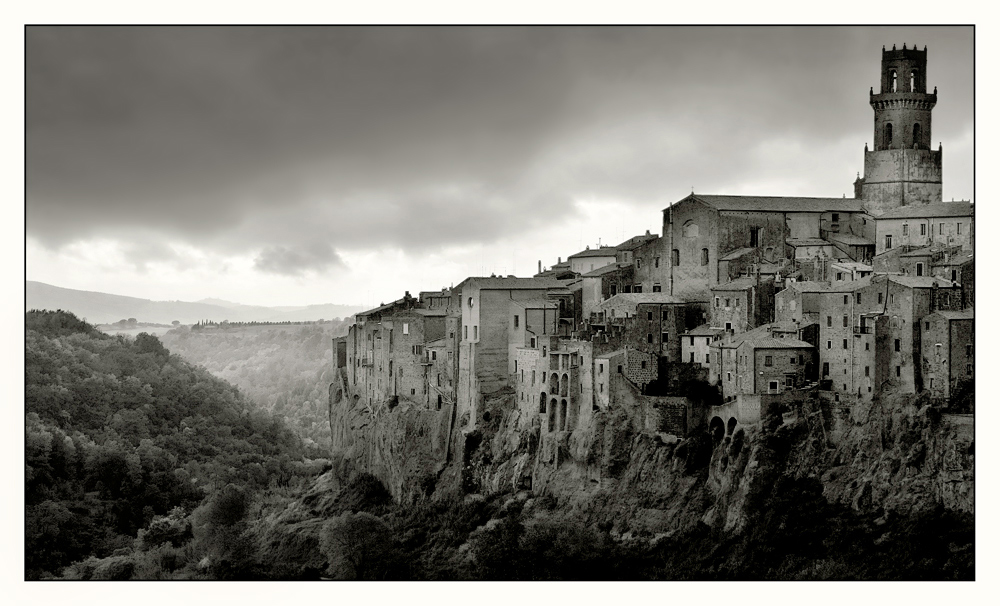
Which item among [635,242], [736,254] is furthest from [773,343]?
[635,242]

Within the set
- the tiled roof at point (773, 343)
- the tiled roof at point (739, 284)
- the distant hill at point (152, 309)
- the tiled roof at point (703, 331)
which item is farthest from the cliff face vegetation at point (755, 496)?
the distant hill at point (152, 309)

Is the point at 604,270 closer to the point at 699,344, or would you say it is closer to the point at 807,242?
the point at 807,242

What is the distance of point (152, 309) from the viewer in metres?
69.4

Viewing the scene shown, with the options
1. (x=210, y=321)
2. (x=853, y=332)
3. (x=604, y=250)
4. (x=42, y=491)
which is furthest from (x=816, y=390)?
(x=210, y=321)

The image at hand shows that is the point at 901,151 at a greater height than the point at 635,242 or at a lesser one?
greater

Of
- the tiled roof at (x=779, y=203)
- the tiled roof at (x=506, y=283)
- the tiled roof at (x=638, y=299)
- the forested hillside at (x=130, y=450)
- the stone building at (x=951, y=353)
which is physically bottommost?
the forested hillside at (x=130, y=450)

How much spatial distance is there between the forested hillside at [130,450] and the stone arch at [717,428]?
15.0 meters

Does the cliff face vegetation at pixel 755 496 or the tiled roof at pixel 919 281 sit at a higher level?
the tiled roof at pixel 919 281

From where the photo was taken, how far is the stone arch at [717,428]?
135ft

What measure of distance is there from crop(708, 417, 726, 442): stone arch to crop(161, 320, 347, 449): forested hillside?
36.4m

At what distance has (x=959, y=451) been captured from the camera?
3775 cm

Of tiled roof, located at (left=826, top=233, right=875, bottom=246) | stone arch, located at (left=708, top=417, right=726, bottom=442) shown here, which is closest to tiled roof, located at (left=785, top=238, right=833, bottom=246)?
tiled roof, located at (left=826, top=233, right=875, bottom=246)

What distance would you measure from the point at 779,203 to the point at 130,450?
25.0 metres

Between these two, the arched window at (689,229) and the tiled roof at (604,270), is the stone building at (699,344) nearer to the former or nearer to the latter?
the arched window at (689,229)
